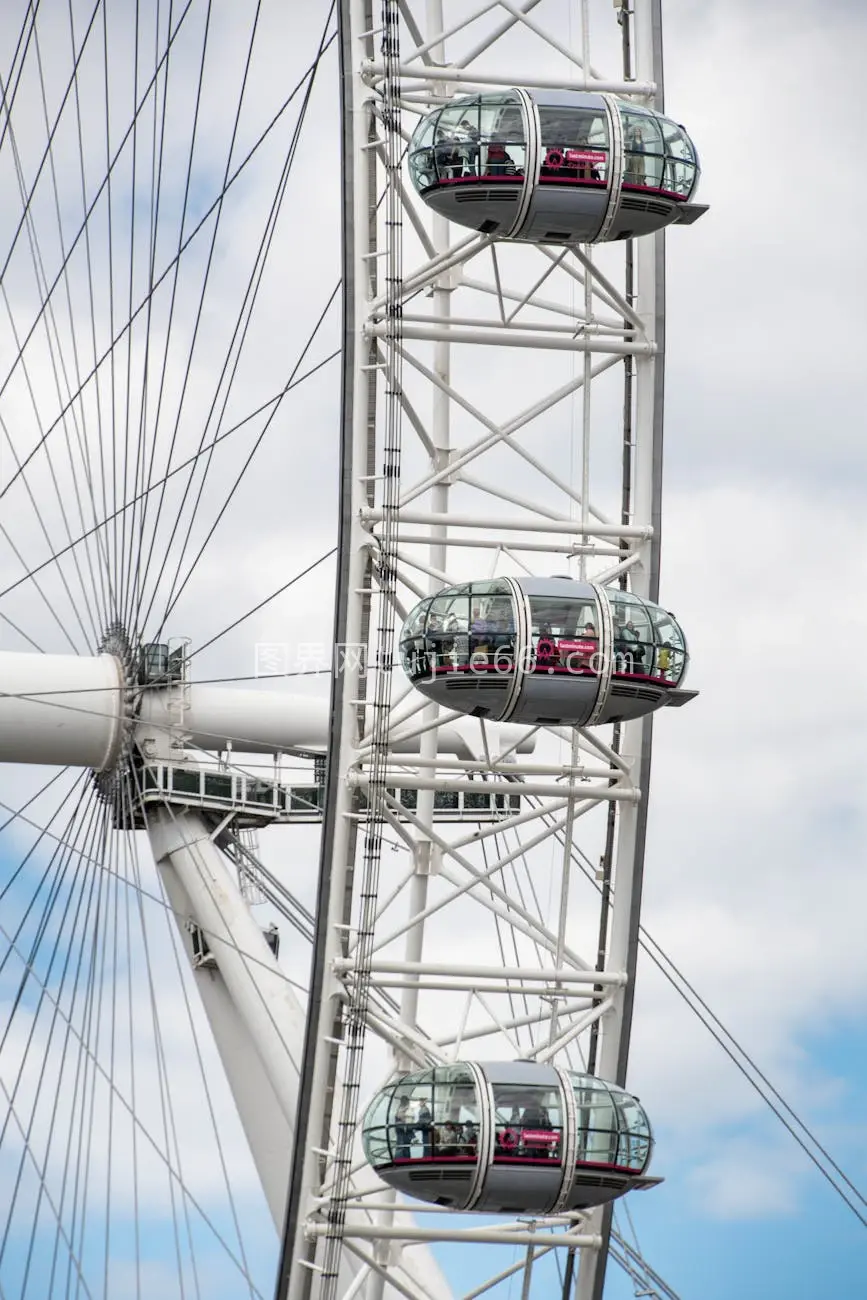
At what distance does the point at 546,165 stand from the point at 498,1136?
34.5ft

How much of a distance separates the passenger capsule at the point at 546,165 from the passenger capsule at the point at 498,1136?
30.5 ft

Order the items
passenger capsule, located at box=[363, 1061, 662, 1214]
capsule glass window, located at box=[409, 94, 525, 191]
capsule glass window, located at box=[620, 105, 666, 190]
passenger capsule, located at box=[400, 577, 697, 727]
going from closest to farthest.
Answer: passenger capsule, located at box=[363, 1061, 662, 1214]
passenger capsule, located at box=[400, 577, 697, 727]
capsule glass window, located at box=[409, 94, 525, 191]
capsule glass window, located at box=[620, 105, 666, 190]

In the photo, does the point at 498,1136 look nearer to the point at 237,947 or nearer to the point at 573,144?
the point at 237,947

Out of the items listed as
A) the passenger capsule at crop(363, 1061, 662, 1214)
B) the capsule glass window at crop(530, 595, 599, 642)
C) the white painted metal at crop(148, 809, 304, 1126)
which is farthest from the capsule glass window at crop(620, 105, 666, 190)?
the white painted metal at crop(148, 809, 304, 1126)

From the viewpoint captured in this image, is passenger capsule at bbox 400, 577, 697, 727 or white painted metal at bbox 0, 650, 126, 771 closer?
passenger capsule at bbox 400, 577, 697, 727

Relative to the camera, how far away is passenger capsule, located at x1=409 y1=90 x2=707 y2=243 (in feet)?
130

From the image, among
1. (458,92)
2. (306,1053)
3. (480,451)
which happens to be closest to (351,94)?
(458,92)

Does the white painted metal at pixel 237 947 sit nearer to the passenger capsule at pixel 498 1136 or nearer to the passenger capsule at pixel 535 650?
the passenger capsule at pixel 498 1136

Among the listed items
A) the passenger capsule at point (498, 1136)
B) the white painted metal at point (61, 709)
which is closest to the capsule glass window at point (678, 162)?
the white painted metal at point (61, 709)

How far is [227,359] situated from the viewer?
41031 mm

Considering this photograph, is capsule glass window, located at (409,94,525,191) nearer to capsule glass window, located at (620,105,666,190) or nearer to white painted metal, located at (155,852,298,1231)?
capsule glass window, located at (620,105,666,190)

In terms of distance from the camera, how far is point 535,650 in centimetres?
3841

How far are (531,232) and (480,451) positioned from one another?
2.83 m

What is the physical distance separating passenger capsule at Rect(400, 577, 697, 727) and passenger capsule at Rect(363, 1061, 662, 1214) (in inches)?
152
